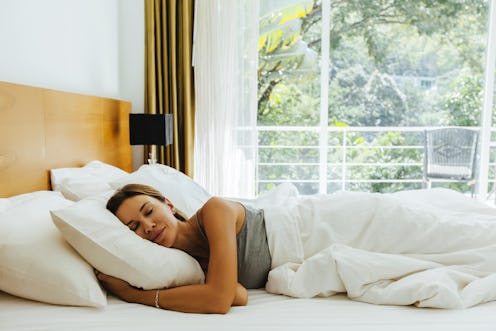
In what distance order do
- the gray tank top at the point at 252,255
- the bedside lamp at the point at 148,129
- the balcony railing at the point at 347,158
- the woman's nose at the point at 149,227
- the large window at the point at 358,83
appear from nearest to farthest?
1. the woman's nose at the point at 149,227
2. the gray tank top at the point at 252,255
3. the bedside lamp at the point at 148,129
4. the large window at the point at 358,83
5. the balcony railing at the point at 347,158

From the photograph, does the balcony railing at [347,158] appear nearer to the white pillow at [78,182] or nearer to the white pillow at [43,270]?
the white pillow at [78,182]

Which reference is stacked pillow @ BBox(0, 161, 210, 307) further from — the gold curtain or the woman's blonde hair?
the gold curtain

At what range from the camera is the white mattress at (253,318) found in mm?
1214

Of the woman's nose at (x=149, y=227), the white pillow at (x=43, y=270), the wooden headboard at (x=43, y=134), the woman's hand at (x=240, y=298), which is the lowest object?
the woman's hand at (x=240, y=298)

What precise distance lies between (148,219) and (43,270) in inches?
13.8

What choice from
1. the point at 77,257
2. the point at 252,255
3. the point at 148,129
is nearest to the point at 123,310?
the point at 77,257

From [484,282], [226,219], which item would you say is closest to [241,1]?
[226,219]

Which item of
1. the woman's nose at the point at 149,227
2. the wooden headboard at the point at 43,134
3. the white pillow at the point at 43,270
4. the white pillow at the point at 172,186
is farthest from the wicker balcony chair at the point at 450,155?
the white pillow at the point at 43,270

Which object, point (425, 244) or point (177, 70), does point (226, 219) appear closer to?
point (425, 244)

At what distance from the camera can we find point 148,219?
148cm

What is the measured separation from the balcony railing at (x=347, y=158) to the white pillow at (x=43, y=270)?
310cm

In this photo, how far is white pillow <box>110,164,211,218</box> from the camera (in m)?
2.10

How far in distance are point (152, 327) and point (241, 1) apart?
3.22 m

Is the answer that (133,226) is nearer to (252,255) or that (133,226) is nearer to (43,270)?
(43,270)
